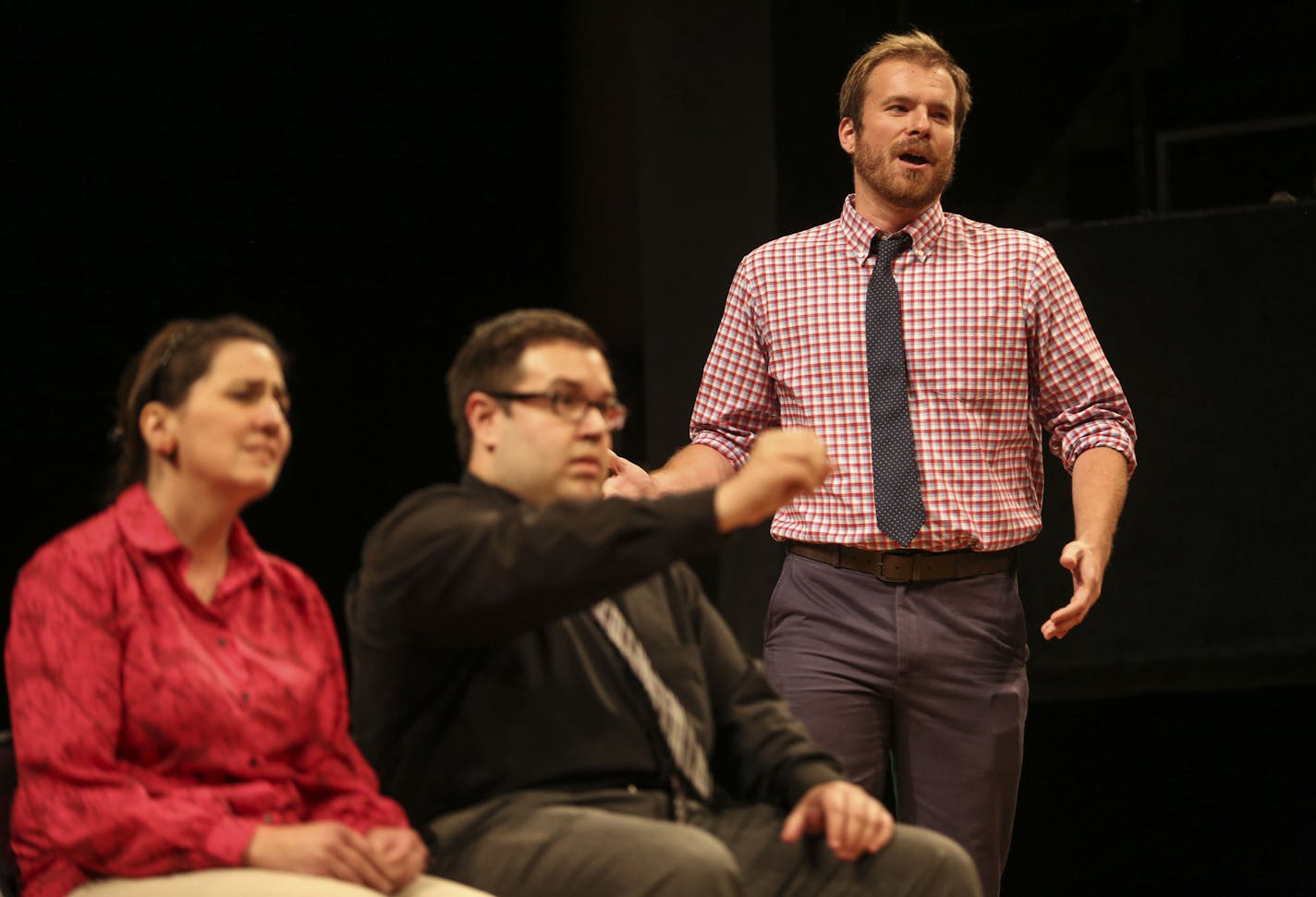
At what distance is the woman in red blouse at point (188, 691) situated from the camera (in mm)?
1579

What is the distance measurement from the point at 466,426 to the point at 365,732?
1.17ft

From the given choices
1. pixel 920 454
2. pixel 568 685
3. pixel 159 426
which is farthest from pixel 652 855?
pixel 920 454

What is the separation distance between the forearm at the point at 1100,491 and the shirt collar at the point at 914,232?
0.45m

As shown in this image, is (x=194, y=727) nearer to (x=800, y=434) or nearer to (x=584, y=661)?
(x=584, y=661)

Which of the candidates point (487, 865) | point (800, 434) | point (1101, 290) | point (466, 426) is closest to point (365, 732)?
point (487, 865)

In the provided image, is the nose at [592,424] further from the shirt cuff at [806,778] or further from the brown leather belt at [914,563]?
the brown leather belt at [914,563]

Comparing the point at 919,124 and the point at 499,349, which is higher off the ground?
the point at 919,124

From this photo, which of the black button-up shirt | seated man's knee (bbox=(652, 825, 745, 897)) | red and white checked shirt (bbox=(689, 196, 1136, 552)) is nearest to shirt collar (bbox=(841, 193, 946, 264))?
red and white checked shirt (bbox=(689, 196, 1136, 552))

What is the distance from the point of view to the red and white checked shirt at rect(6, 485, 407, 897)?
1577 millimetres

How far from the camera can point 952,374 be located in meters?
2.71

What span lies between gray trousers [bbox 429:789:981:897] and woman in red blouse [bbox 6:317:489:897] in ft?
0.19

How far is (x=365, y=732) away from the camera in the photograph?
1.78 metres

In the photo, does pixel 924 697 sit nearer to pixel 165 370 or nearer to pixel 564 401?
pixel 564 401

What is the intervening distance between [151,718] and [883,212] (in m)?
1.63
